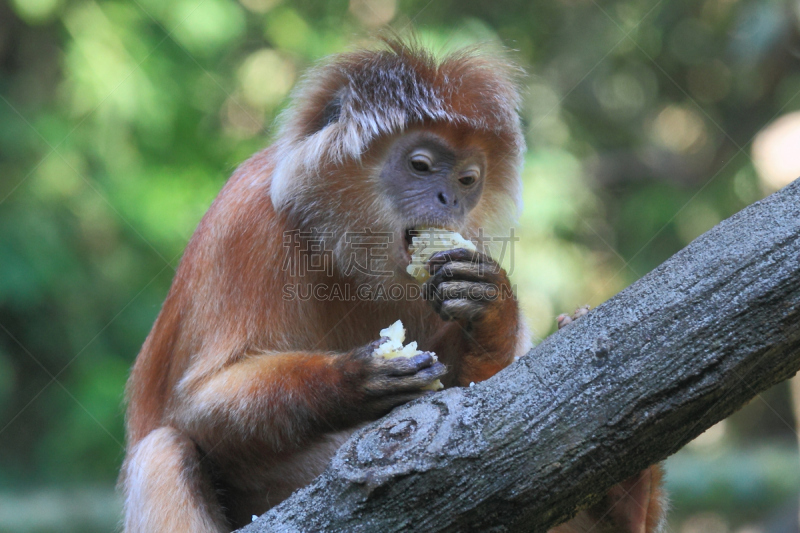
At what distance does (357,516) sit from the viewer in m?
2.21

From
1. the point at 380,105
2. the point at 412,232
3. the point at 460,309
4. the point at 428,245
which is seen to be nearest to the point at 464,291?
the point at 460,309

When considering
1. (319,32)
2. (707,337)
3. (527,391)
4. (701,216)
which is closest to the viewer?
(707,337)

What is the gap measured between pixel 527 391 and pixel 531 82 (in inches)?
315

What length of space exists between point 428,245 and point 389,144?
24.2 inches

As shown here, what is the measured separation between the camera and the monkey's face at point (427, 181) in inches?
137

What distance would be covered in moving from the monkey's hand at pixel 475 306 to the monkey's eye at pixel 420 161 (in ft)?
2.39

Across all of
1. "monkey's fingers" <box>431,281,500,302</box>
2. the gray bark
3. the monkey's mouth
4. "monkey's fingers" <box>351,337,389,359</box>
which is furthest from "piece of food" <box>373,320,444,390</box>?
the monkey's mouth

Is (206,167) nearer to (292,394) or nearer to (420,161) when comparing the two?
(420,161)

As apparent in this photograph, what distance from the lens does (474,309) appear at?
3.04m

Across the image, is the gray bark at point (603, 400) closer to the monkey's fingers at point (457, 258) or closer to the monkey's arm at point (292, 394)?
the monkey's arm at point (292, 394)

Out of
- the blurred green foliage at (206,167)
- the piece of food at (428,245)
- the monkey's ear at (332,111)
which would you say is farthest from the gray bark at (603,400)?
the blurred green foliage at (206,167)

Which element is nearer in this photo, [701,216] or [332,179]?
[332,179]

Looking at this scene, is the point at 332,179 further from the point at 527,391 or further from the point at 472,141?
the point at 527,391

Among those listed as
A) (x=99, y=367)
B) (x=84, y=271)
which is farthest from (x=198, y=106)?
(x=99, y=367)
